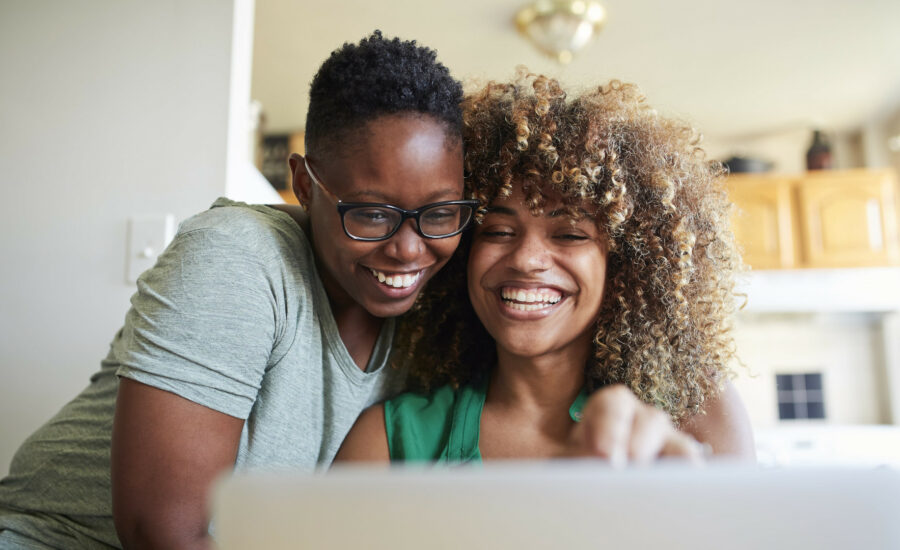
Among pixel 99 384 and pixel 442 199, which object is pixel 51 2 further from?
pixel 442 199

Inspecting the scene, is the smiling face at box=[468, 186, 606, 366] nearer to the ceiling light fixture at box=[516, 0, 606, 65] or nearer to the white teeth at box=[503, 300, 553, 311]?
the white teeth at box=[503, 300, 553, 311]

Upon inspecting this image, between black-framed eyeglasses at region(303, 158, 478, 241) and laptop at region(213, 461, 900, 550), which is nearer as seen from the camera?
laptop at region(213, 461, 900, 550)

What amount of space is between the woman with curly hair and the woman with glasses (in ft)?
0.37

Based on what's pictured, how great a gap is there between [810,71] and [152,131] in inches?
144

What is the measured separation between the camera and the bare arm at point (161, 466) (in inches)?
32.1

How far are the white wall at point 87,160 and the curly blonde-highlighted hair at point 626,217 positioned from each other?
2.40 feet

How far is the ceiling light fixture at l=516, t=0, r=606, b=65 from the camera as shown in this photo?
3033 millimetres

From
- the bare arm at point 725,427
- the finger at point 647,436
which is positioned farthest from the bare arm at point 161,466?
the bare arm at point 725,427

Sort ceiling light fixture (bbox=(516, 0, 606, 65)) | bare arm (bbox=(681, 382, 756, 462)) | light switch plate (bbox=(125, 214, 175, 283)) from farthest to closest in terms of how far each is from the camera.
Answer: ceiling light fixture (bbox=(516, 0, 606, 65))
light switch plate (bbox=(125, 214, 175, 283))
bare arm (bbox=(681, 382, 756, 462))

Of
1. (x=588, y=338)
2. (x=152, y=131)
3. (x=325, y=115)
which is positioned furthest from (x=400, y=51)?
(x=152, y=131)

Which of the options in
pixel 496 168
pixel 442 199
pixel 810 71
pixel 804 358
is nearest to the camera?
pixel 442 199

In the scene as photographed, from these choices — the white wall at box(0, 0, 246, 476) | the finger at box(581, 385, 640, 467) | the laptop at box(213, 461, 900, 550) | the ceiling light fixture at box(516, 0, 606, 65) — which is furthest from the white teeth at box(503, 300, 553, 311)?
the ceiling light fixture at box(516, 0, 606, 65)

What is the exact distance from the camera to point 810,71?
13.0ft

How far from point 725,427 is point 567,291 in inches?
14.5
